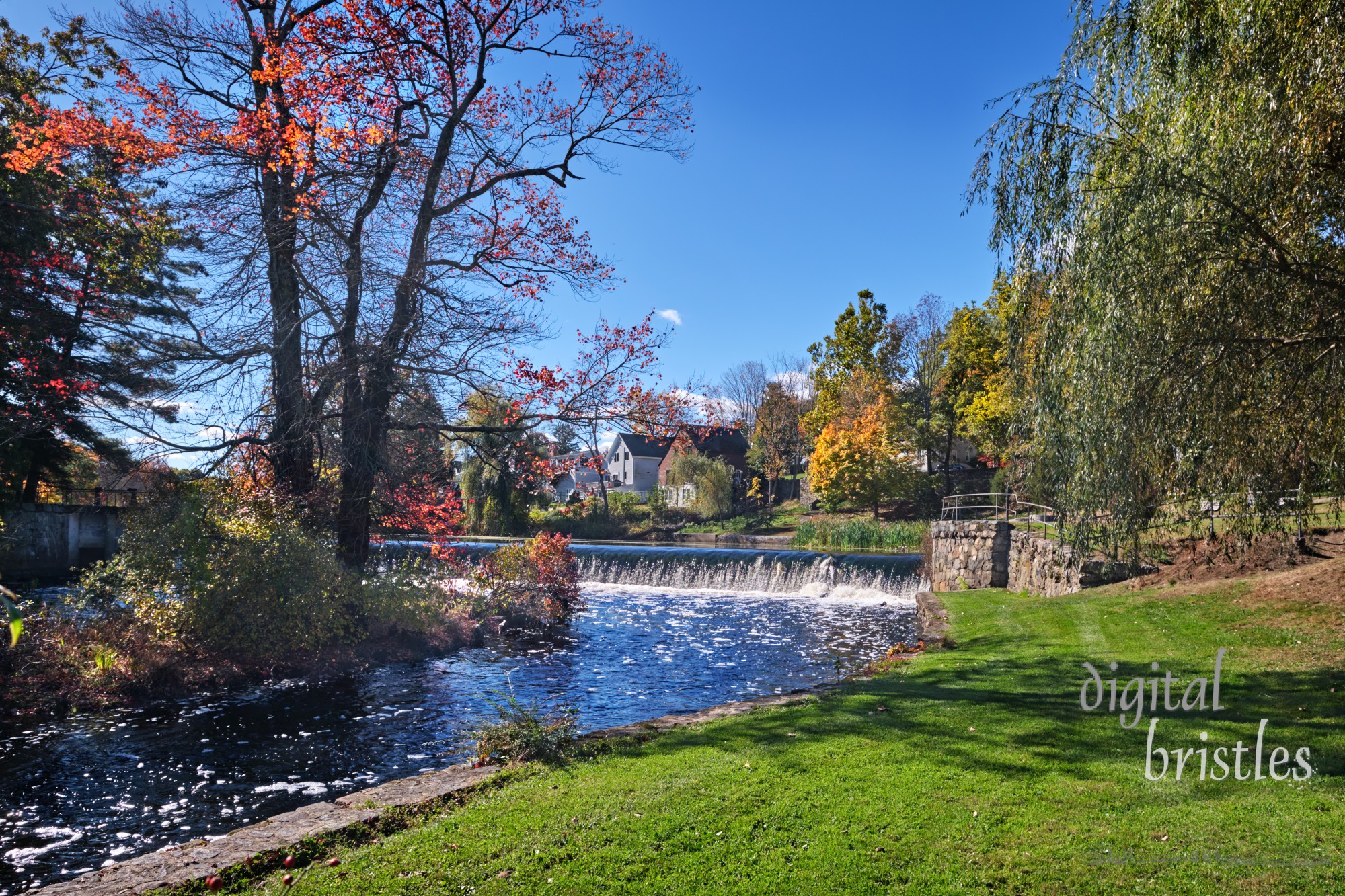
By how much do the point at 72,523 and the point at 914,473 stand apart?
36.2 m

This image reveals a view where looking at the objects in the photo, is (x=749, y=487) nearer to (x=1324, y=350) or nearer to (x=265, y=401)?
(x=265, y=401)

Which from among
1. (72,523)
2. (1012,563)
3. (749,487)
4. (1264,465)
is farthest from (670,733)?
(749,487)

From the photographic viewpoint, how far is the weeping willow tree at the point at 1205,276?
6660 mm

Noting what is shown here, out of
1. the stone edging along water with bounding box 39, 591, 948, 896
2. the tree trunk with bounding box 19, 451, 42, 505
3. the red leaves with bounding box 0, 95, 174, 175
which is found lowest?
the stone edging along water with bounding box 39, 591, 948, 896

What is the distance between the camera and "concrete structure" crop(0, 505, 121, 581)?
74.4 feet

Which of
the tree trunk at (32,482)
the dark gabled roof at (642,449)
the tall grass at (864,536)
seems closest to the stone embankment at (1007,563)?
the tall grass at (864,536)

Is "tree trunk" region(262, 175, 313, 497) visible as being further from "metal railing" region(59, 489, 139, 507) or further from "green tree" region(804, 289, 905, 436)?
"green tree" region(804, 289, 905, 436)

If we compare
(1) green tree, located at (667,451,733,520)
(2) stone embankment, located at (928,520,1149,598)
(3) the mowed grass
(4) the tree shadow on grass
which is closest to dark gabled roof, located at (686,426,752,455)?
(1) green tree, located at (667,451,733,520)

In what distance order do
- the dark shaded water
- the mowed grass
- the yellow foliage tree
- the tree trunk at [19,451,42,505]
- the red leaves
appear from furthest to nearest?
the yellow foliage tree → the tree trunk at [19,451,42,505] → the red leaves → the dark shaded water → the mowed grass

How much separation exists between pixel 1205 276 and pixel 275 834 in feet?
29.4

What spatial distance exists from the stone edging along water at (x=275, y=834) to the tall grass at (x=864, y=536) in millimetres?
25217

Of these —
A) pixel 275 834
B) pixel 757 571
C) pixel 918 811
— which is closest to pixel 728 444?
pixel 757 571

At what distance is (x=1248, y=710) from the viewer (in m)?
6.59

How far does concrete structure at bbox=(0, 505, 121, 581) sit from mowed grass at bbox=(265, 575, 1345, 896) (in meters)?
22.8
